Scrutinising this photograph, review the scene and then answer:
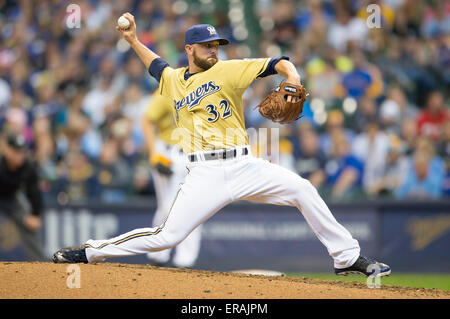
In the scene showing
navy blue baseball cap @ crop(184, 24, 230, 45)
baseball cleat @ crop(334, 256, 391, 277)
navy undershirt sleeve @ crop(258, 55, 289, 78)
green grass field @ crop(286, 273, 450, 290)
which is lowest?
green grass field @ crop(286, 273, 450, 290)

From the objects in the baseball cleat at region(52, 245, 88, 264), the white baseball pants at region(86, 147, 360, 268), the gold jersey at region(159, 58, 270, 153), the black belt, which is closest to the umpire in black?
the baseball cleat at region(52, 245, 88, 264)

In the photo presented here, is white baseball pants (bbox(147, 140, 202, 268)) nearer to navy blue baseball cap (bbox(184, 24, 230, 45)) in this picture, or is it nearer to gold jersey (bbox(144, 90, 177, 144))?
gold jersey (bbox(144, 90, 177, 144))

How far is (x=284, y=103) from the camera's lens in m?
4.94

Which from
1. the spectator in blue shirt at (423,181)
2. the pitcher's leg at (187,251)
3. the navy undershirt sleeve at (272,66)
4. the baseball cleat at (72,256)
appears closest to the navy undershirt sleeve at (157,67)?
the navy undershirt sleeve at (272,66)

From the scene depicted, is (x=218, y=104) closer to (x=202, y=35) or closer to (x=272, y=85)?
(x=202, y=35)

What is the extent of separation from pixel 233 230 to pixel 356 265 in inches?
194

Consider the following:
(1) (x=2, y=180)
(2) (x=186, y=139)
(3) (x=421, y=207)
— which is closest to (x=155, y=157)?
(1) (x=2, y=180)

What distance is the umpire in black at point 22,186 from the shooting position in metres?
8.09

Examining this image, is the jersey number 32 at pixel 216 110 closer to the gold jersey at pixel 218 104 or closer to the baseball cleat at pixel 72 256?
the gold jersey at pixel 218 104

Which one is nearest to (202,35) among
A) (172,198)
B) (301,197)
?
(301,197)

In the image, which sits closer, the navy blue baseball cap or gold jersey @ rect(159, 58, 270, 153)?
gold jersey @ rect(159, 58, 270, 153)

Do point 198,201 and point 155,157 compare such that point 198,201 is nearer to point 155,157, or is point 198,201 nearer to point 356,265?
point 356,265

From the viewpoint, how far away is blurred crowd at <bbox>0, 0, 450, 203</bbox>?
10.5 m

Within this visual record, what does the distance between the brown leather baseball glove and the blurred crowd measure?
5284mm
